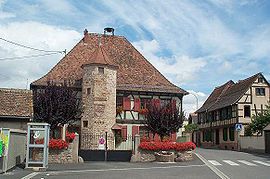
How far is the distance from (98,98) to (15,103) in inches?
329

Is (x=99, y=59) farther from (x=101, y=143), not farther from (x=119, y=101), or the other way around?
(x=101, y=143)

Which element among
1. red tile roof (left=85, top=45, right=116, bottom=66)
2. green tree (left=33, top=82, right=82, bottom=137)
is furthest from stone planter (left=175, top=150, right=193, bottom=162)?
red tile roof (left=85, top=45, right=116, bottom=66)

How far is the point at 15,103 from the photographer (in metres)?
22.5

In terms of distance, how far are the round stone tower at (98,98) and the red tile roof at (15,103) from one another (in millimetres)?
6571

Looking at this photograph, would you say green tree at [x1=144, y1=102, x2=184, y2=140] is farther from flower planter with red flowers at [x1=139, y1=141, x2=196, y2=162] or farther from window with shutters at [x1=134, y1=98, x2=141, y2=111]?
window with shutters at [x1=134, y1=98, x2=141, y2=111]

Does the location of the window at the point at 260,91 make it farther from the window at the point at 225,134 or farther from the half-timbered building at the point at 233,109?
the window at the point at 225,134

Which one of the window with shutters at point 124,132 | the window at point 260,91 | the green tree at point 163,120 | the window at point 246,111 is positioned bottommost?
the window with shutters at point 124,132

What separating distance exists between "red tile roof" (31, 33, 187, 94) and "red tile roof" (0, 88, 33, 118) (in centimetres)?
668

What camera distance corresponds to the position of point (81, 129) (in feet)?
97.1

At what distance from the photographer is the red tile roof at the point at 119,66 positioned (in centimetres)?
3186

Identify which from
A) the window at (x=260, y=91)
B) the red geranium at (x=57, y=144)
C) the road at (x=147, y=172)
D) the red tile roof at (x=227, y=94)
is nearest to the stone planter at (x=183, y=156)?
the road at (x=147, y=172)

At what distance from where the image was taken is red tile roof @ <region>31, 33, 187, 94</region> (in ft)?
105

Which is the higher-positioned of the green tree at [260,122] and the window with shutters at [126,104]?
the window with shutters at [126,104]

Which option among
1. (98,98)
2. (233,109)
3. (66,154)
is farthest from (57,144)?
(233,109)
